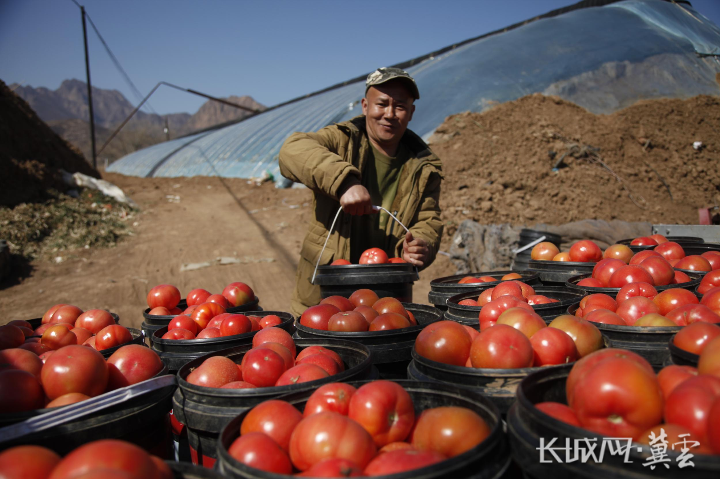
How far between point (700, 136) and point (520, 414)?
14450mm

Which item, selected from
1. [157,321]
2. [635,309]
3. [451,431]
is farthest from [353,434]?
[157,321]

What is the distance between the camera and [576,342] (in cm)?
196

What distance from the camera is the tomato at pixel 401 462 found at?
3.97 ft

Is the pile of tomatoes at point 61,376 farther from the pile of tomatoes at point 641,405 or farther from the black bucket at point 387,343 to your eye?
the pile of tomatoes at point 641,405

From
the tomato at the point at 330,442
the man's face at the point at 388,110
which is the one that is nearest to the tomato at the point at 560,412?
the tomato at the point at 330,442

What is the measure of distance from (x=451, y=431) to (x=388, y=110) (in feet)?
10.4

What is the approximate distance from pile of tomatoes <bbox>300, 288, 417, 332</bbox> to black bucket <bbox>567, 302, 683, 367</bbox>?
1.07m

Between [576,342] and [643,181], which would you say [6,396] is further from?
[643,181]

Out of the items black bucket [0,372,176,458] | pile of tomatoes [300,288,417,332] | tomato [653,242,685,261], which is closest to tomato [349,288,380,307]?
pile of tomatoes [300,288,417,332]

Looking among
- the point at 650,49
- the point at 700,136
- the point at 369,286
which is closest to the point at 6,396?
the point at 369,286

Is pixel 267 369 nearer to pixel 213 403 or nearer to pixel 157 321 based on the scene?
pixel 213 403

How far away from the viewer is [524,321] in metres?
2.07

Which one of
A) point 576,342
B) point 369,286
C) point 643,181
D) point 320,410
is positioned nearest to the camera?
point 320,410

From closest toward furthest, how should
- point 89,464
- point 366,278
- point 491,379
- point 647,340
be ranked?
point 89,464
point 491,379
point 647,340
point 366,278
